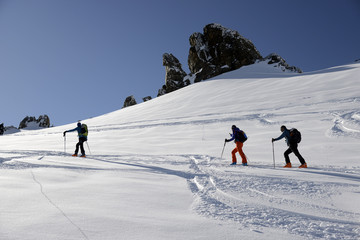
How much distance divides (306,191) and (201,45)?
61.8 m

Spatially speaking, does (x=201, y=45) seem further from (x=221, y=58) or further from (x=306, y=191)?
(x=306, y=191)

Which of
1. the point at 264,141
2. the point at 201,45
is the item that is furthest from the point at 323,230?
the point at 201,45

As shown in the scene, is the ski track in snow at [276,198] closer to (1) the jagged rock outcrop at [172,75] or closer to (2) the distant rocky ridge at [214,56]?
(2) the distant rocky ridge at [214,56]

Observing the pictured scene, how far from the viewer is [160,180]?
600 cm

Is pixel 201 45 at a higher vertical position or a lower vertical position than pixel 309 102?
higher

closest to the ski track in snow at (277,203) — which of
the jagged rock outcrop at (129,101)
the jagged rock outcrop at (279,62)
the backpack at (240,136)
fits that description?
the backpack at (240,136)

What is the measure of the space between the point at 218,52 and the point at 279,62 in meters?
16.1

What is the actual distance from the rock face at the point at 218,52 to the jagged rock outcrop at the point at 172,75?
4.66m

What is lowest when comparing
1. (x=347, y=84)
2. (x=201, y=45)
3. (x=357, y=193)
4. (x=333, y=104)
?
(x=357, y=193)

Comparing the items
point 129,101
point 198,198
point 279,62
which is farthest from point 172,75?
point 198,198

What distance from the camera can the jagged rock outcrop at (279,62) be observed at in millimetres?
47312

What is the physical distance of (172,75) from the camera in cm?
6769

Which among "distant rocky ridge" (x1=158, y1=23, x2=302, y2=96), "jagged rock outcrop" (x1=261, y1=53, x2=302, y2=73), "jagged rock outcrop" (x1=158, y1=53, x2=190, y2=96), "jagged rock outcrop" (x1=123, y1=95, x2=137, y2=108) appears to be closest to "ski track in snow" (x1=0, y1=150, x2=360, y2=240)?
"jagged rock outcrop" (x1=261, y1=53, x2=302, y2=73)

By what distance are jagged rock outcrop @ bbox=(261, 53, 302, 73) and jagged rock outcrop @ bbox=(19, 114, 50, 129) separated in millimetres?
94141
